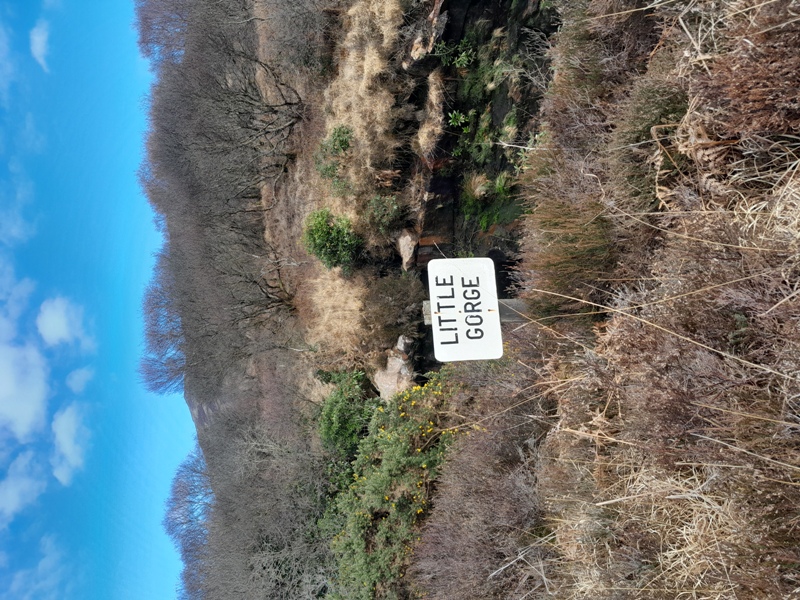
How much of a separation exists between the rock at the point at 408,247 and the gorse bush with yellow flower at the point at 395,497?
2.04 metres

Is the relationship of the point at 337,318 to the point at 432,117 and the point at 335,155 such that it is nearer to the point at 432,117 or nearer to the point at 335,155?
the point at 335,155

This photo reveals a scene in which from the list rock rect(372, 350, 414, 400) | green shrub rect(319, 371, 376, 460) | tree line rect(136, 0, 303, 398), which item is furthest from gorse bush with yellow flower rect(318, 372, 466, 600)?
tree line rect(136, 0, 303, 398)

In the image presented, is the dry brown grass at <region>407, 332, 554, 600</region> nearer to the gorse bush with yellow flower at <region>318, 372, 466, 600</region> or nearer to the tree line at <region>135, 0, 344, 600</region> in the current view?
the gorse bush with yellow flower at <region>318, 372, 466, 600</region>

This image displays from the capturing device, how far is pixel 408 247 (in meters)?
8.70

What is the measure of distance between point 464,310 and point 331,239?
563 cm

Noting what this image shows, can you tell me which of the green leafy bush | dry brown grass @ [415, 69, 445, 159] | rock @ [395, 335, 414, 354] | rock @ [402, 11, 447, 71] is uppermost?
rock @ [402, 11, 447, 71]

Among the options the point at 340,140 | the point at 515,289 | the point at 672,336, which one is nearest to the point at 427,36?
the point at 340,140

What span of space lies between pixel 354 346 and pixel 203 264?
5740mm

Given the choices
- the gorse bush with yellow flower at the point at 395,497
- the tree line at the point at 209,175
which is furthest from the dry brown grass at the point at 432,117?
the tree line at the point at 209,175

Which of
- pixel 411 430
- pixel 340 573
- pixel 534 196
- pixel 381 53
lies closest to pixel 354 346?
Result: pixel 411 430

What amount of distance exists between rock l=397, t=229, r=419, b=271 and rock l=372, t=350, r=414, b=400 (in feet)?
4.63

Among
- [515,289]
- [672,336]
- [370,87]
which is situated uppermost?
[370,87]

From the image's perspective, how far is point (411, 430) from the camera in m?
7.15

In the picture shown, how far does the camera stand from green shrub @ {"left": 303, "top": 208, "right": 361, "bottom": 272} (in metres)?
9.49
